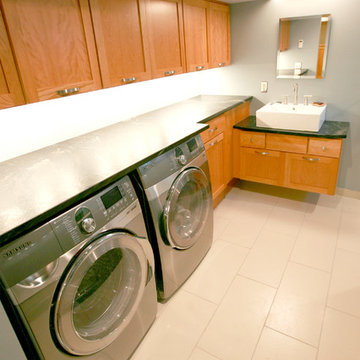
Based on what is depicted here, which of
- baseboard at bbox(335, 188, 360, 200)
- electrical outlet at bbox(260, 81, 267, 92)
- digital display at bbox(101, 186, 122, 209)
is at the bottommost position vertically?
baseboard at bbox(335, 188, 360, 200)

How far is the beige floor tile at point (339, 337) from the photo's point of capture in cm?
150

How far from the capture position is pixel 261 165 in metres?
2.90

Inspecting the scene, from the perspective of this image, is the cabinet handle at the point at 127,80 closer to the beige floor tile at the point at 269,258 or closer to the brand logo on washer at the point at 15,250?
the brand logo on washer at the point at 15,250

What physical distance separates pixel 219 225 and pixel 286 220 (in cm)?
61

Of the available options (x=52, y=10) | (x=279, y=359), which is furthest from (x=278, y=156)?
(x=52, y=10)

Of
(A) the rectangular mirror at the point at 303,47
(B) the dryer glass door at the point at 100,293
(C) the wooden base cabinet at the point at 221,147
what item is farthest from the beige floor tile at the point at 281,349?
(A) the rectangular mirror at the point at 303,47

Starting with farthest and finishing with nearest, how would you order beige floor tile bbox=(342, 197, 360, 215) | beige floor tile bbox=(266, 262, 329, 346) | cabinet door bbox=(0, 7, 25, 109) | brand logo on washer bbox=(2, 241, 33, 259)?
1. beige floor tile bbox=(342, 197, 360, 215)
2. beige floor tile bbox=(266, 262, 329, 346)
3. cabinet door bbox=(0, 7, 25, 109)
4. brand logo on washer bbox=(2, 241, 33, 259)

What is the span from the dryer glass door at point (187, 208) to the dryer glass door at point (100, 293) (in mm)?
295

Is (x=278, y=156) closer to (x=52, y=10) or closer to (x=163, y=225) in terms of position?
(x=163, y=225)

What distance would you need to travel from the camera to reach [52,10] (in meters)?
1.41

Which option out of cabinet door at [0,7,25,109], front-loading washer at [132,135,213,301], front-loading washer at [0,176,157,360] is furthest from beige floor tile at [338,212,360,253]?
cabinet door at [0,7,25,109]

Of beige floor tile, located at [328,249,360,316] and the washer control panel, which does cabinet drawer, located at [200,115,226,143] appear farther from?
beige floor tile, located at [328,249,360,316]

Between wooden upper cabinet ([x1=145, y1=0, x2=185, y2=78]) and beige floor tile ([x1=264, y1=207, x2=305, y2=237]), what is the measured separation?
5.06 ft

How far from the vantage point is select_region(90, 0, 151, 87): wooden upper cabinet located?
1667mm
